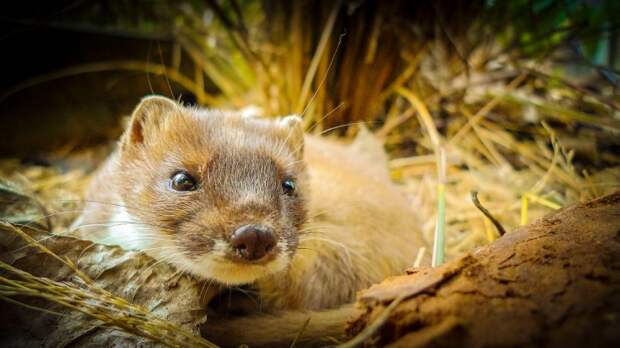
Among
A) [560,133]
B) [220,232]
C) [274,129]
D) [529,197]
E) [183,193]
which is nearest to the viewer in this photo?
[220,232]

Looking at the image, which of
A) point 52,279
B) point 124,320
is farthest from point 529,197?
point 52,279

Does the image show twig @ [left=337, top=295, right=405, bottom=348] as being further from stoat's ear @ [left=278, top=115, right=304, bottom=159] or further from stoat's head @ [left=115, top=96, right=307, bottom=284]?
stoat's ear @ [left=278, top=115, right=304, bottom=159]

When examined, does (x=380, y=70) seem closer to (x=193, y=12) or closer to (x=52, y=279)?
(x=193, y=12)

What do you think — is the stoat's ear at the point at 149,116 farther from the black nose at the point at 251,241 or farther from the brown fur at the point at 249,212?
the black nose at the point at 251,241

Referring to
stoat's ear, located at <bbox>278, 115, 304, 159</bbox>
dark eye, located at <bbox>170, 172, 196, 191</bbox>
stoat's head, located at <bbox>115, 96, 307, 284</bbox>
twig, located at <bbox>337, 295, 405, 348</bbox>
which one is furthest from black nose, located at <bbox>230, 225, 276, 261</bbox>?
stoat's ear, located at <bbox>278, 115, 304, 159</bbox>

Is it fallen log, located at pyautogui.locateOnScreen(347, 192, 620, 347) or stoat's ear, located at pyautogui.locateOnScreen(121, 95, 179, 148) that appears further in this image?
stoat's ear, located at pyautogui.locateOnScreen(121, 95, 179, 148)

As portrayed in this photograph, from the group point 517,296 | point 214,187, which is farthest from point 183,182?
point 517,296
